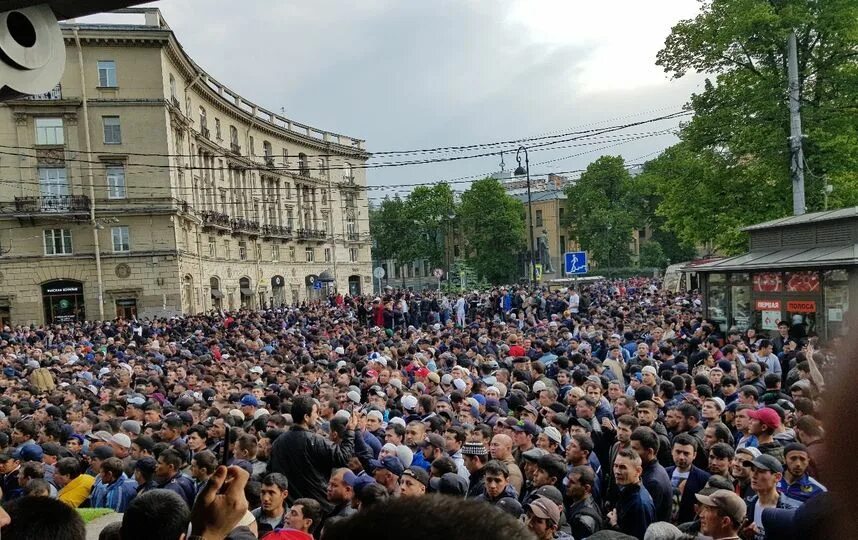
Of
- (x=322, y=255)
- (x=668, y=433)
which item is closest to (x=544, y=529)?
(x=668, y=433)

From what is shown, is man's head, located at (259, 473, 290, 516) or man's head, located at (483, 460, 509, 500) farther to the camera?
man's head, located at (483, 460, 509, 500)

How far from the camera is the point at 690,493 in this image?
6027 mm

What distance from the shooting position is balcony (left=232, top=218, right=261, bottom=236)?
55.1 m

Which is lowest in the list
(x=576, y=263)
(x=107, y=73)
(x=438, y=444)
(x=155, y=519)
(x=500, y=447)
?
(x=438, y=444)

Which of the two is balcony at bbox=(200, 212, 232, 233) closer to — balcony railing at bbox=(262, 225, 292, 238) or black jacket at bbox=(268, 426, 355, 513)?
balcony railing at bbox=(262, 225, 292, 238)

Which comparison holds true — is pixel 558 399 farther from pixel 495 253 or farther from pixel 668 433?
pixel 495 253

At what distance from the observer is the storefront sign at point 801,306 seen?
15.1 meters

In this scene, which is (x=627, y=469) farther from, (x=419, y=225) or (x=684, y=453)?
(x=419, y=225)

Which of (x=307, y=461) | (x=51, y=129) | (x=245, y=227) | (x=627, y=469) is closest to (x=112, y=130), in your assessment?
(x=51, y=129)

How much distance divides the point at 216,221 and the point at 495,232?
34303 millimetres

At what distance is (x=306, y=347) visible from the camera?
20359 millimetres

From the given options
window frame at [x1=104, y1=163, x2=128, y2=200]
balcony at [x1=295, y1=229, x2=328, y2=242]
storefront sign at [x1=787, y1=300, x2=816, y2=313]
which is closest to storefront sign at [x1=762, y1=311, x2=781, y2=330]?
storefront sign at [x1=787, y1=300, x2=816, y2=313]

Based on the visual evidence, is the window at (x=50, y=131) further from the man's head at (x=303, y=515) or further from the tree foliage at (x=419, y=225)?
the tree foliage at (x=419, y=225)

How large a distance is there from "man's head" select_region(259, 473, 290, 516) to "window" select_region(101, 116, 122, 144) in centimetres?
Answer: 4074
